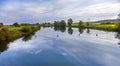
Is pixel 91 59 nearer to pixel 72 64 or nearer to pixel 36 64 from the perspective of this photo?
pixel 72 64

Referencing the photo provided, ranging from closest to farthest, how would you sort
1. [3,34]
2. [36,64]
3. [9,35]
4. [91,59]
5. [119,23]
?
[36,64], [91,59], [3,34], [9,35], [119,23]

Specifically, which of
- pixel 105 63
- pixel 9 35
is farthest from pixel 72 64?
pixel 9 35

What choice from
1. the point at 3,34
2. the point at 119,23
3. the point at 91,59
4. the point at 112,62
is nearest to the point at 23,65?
the point at 91,59

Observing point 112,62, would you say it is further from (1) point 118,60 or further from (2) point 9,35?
(2) point 9,35

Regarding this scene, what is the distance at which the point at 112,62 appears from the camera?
29.7m

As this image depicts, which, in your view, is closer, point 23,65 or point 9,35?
point 23,65

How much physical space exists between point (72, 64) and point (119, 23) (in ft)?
228

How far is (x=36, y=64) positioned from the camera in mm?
30078

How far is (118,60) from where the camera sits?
31.0 m

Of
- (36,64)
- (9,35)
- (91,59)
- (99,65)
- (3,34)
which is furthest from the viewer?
(9,35)

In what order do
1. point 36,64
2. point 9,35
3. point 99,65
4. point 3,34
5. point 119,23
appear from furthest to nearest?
point 119,23
point 9,35
point 3,34
point 36,64
point 99,65

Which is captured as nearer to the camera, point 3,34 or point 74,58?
point 74,58

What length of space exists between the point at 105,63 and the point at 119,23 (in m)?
68.0

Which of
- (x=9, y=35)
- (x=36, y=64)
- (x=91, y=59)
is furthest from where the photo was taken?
(x=9, y=35)
